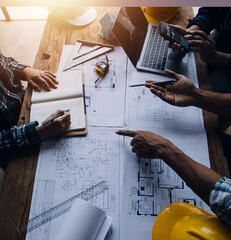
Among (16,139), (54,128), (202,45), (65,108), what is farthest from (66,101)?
(202,45)

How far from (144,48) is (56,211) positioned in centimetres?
89

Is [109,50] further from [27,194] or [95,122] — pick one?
[27,194]

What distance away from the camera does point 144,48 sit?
1.19m

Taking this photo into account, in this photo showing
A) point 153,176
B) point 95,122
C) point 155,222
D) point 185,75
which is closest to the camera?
point 155,222

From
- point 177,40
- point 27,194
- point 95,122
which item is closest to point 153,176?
point 95,122

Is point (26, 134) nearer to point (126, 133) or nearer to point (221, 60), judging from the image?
point (126, 133)

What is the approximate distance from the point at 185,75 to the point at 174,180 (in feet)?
1.76

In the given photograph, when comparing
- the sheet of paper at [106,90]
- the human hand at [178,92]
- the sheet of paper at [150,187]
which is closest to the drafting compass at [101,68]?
the sheet of paper at [106,90]

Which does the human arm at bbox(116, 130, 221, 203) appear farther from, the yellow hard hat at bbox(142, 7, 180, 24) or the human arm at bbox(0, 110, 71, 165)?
the yellow hard hat at bbox(142, 7, 180, 24)

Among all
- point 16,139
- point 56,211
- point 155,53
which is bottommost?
point 56,211

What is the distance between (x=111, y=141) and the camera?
A: 3.24 feet

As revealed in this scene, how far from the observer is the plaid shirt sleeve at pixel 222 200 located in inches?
25.7

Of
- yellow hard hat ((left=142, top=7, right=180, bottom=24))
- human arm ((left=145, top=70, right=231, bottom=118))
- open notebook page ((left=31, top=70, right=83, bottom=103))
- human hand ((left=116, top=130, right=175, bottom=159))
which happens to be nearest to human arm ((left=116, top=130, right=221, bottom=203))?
human hand ((left=116, top=130, right=175, bottom=159))

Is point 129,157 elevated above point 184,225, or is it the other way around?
point 184,225
